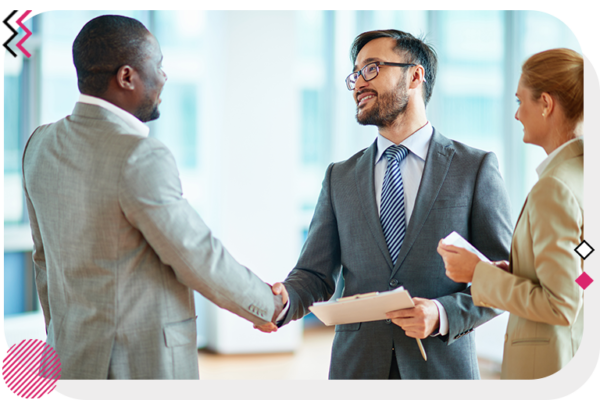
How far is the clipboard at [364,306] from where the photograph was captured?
1406mm

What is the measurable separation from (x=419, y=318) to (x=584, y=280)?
0.46m

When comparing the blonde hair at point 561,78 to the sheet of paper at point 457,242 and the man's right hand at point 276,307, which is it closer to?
the sheet of paper at point 457,242

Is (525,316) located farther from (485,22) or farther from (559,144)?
(485,22)

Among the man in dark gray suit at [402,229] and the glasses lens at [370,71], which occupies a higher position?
the glasses lens at [370,71]

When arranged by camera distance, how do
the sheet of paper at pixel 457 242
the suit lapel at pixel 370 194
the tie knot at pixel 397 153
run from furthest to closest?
the tie knot at pixel 397 153, the suit lapel at pixel 370 194, the sheet of paper at pixel 457 242

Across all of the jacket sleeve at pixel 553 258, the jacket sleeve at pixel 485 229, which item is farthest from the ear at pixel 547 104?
the jacket sleeve at pixel 485 229

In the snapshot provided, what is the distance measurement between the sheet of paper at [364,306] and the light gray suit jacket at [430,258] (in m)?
0.15

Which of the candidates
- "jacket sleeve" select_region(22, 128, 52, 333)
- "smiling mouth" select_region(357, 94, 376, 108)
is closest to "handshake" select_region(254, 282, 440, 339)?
"smiling mouth" select_region(357, 94, 376, 108)

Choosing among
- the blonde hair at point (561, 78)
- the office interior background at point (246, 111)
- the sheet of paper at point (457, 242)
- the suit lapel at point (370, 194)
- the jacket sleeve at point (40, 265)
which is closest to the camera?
the blonde hair at point (561, 78)

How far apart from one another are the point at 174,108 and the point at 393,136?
10.2ft

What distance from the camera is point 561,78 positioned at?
54.2 inches

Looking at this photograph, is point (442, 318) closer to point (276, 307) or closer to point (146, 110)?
point (276, 307)

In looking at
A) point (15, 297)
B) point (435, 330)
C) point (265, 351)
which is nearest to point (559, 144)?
point (435, 330)

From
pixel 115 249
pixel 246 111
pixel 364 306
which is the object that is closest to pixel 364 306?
pixel 364 306
